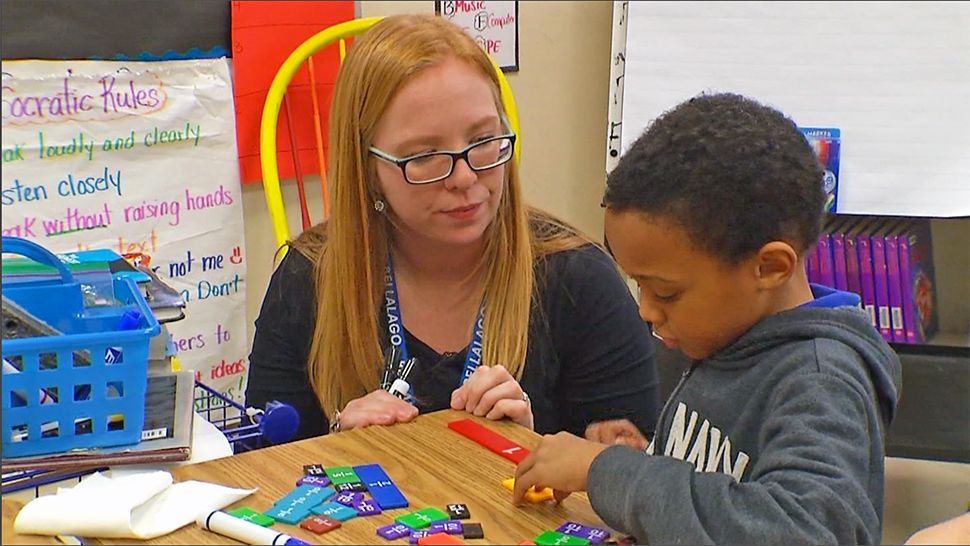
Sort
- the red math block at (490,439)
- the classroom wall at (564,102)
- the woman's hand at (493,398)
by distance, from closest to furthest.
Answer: the red math block at (490,439) < the woman's hand at (493,398) < the classroom wall at (564,102)

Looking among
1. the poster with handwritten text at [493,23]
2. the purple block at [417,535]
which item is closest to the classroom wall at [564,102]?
the poster with handwritten text at [493,23]

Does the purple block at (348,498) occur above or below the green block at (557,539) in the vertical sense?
above

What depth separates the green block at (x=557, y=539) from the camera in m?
0.74

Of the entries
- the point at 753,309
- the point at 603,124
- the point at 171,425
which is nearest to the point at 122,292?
the point at 171,425

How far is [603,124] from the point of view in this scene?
2.46 metres

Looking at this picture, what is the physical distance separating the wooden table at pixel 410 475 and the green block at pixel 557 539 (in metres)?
0.01

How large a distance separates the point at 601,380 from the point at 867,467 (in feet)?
2.26

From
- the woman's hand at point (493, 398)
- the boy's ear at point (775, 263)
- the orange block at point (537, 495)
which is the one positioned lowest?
the orange block at point (537, 495)

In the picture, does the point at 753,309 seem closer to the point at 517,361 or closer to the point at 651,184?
the point at 651,184

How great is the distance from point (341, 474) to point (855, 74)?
1.67 metres

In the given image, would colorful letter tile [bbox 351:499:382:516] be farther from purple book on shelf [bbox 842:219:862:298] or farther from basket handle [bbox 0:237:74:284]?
purple book on shelf [bbox 842:219:862:298]

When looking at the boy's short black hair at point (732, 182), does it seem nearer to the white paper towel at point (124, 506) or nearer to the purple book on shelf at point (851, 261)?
the white paper towel at point (124, 506)

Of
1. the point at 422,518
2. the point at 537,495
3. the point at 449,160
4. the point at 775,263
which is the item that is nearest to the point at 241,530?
the point at 422,518

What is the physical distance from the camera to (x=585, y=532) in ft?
2.49
